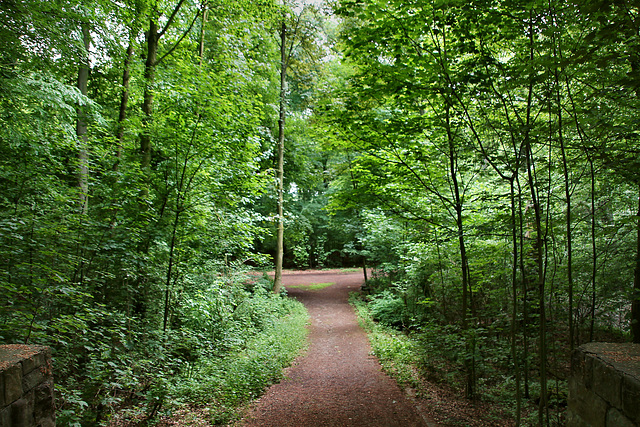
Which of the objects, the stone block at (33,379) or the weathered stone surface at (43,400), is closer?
the stone block at (33,379)

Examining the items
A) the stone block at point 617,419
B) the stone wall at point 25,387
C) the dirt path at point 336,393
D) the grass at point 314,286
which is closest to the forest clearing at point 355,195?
the dirt path at point 336,393

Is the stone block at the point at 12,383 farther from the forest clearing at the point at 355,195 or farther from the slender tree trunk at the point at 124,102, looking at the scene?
the slender tree trunk at the point at 124,102

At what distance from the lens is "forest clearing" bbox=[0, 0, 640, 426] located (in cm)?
321

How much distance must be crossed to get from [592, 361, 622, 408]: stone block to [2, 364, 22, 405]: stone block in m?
3.59

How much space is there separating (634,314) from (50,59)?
339 inches

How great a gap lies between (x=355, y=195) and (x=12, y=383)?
484cm

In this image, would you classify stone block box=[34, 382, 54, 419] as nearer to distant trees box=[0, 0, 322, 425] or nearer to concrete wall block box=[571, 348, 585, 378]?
distant trees box=[0, 0, 322, 425]

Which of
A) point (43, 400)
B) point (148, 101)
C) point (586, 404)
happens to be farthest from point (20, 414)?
point (148, 101)

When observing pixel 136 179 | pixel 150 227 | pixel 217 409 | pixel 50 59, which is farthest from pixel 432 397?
pixel 50 59

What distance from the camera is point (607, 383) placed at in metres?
1.98

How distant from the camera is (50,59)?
4.70 meters

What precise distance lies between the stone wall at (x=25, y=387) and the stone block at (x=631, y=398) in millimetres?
3526

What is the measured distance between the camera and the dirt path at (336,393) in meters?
4.51

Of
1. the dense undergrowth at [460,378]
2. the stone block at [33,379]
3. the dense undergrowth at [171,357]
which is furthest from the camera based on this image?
the dense undergrowth at [460,378]
